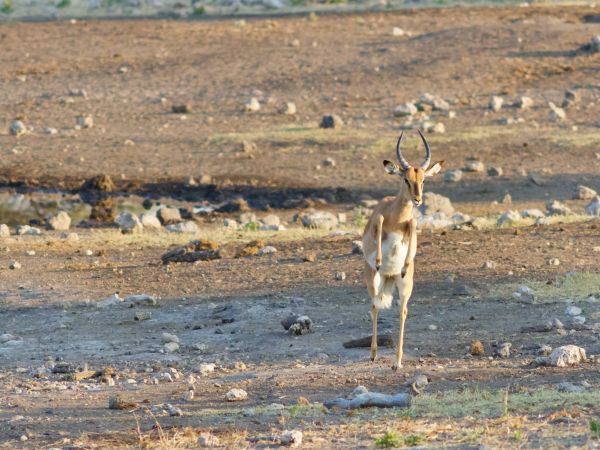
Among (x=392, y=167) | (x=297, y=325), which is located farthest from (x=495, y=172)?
(x=392, y=167)

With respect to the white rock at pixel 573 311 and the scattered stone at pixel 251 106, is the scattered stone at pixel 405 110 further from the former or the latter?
the white rock at pixel 573 311

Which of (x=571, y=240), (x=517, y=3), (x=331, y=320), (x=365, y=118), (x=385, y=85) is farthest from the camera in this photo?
(x=517, y=3)

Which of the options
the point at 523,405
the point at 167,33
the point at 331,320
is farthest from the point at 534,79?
the point at 523,405

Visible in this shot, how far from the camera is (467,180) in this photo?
20828 mm

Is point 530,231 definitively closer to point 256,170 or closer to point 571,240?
point 571,240

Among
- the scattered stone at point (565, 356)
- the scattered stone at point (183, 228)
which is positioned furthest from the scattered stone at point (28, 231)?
the scattered stone at point (565, 356)

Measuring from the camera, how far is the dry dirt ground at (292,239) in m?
9.17

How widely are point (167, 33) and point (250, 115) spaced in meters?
6.23

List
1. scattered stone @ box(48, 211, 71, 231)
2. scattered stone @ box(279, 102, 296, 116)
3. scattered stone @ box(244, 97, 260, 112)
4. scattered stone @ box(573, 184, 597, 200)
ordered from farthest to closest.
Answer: scattered stone @ box(244, 97, 260, 112) < scattered stone @ box(279, 102, 296, 116) < scattered stone @ box(573, 184, 597, 200) < scattered stone @ box(48, 211, 71, 231)

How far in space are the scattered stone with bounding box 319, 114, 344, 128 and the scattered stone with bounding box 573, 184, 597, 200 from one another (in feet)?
17.1

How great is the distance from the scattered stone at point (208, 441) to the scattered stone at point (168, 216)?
34.3 ft

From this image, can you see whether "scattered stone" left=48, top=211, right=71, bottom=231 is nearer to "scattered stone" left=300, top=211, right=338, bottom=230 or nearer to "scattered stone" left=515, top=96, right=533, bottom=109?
"scattered stone" left=300, top=211, right=338, bottom=230

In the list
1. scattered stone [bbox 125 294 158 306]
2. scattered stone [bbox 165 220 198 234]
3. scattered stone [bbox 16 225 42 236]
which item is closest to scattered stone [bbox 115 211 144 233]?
scattered stone [bbox 165 220 198 234]

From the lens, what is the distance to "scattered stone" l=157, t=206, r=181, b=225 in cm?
1875
